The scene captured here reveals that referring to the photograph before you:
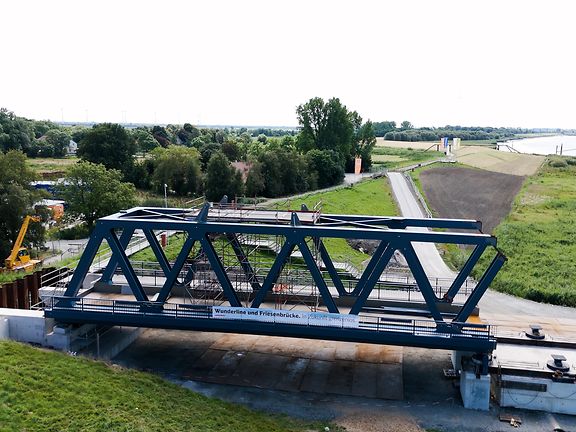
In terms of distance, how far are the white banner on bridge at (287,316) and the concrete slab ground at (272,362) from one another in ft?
8.90

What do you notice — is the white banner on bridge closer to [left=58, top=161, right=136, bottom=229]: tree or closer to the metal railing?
the metal railing

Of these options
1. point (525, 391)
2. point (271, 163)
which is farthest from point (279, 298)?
point (271, 163)

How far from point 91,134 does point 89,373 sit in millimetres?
57873

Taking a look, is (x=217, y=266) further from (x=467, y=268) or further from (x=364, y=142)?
(x=364, y=142)

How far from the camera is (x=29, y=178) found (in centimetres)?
4453

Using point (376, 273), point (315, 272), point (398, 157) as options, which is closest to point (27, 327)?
point (315, 272)

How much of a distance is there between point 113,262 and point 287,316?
980cm

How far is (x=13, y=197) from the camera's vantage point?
4172 centimetres

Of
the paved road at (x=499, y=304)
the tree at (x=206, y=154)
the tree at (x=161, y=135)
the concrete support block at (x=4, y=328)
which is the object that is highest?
the tree at (x=161, y=135)

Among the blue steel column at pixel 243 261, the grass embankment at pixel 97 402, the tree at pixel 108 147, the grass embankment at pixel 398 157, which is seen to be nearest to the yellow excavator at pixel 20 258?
the grass embankment at pixel 97 402

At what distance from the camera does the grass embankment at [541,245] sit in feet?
125

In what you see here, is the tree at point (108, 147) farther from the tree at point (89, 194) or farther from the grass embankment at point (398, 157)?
the grass embankment at point (398, 157)

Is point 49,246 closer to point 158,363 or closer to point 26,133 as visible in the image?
point 158,363

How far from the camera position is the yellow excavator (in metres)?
40.3
